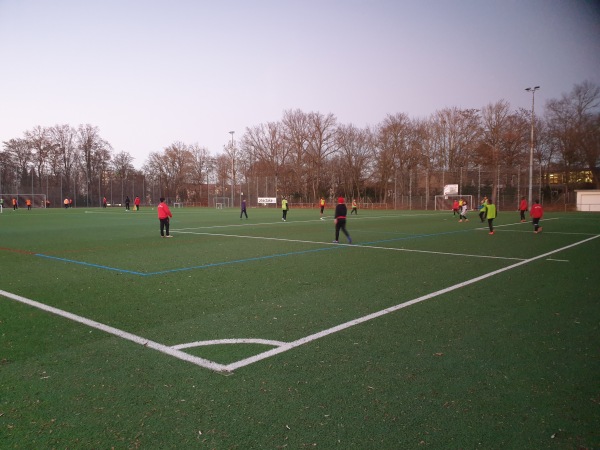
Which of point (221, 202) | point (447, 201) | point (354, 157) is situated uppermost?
point (354, 157)

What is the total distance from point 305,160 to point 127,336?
2622 inches

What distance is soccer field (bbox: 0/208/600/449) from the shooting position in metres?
2.98

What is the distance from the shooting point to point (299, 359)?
4250 mm

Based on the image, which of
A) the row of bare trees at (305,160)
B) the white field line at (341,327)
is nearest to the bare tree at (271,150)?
the row of bare trees at (305,160)

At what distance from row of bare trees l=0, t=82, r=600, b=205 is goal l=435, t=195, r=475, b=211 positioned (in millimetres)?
2210

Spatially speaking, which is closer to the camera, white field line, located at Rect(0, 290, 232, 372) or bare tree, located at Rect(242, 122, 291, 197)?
white field line, located at Rect(0, 290, 232, 372)

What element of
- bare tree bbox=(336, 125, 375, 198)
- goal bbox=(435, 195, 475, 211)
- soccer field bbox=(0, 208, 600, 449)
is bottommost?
soccer field bbox=(0, 208, 600, 449)

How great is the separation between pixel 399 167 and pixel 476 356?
60.1 m

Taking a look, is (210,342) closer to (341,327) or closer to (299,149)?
(341,327)

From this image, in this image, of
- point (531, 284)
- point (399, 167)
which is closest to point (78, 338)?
point (531, 284)

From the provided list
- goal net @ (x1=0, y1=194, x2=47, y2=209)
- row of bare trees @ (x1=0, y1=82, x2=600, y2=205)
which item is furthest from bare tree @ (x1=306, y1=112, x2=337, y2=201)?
goal net @ (x1=0, y1=194, x2=47, y2=209)

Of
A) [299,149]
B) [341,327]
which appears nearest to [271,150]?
[299,149]

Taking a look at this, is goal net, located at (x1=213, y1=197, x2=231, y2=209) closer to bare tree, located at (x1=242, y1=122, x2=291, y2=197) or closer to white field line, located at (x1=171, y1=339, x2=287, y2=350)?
bare tree, located at (x1=242, y1=122, x2=291, y2=197)

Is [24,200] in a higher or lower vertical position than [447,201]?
higher
